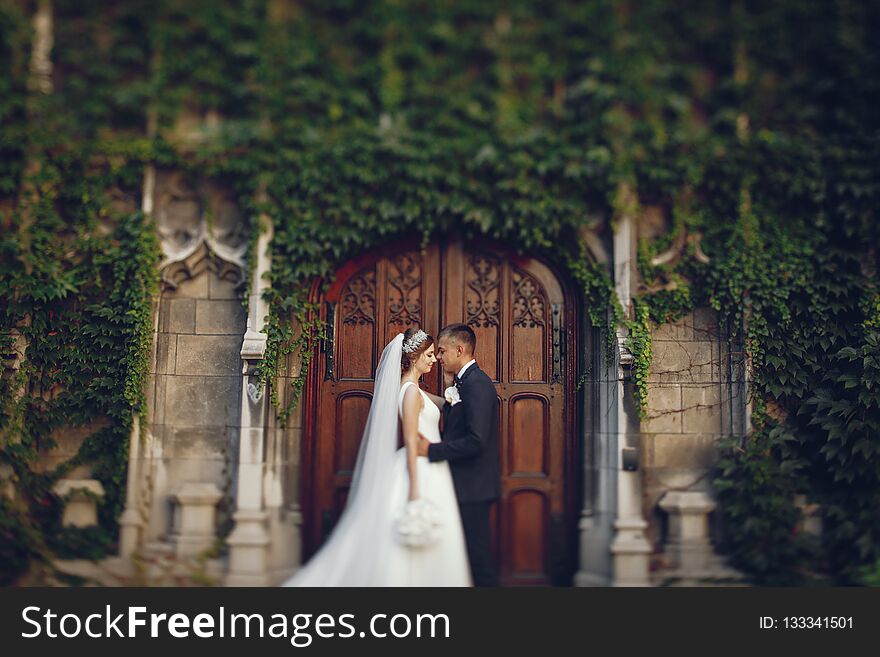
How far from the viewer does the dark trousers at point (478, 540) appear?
221 inches

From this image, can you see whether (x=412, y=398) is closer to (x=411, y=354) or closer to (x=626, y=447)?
(x=411, y=354)

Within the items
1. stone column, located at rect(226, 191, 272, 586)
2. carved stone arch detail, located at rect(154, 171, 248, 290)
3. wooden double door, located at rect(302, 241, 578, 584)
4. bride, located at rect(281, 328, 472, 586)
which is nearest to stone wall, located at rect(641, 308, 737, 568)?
wooden double door, located at rect(302, 241, 578, 584)

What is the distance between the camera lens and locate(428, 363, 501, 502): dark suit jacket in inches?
221

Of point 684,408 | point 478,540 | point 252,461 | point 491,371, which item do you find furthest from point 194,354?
point 684,408

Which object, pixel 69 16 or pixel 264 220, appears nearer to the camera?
pixel 264 220

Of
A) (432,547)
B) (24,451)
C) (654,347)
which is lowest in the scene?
(432,547)

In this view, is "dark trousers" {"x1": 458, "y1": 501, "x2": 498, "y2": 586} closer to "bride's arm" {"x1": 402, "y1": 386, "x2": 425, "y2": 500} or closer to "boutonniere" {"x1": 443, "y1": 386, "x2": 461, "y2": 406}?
"bride's arm" {"x1": 402, "y1": 386, "x2": 425, "y2": 500}

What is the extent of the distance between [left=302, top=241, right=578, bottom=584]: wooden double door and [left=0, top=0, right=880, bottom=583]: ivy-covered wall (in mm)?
270

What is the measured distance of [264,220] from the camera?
664cm

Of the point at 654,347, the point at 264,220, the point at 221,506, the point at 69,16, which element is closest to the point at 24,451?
the point at 221,506

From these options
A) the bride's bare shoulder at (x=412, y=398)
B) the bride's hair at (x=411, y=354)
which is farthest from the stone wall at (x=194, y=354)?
the bride's bare shoulder at (x=412, y=398)

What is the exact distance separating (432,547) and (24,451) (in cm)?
345

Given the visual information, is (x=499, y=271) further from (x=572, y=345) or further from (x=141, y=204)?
(x=141, y=204)

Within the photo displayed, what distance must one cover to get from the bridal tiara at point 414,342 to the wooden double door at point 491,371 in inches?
27.9
